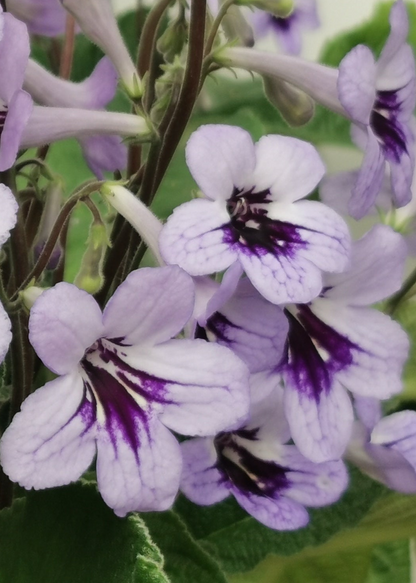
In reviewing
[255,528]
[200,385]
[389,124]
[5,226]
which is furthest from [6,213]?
[255,528]

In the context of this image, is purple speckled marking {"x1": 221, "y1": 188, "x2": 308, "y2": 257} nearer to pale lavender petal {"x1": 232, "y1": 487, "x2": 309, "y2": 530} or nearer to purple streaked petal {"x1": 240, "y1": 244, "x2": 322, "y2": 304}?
purple streaked petal {"x1": 240, "y1": 244, "x2": 322, "y2": 304}

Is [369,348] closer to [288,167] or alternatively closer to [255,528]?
[288,167]

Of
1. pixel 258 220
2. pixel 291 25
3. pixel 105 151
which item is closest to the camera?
pixel 258 220

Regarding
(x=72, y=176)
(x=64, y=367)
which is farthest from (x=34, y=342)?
(x=72, y=176)

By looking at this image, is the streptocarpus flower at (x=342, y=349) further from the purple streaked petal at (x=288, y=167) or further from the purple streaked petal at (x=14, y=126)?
the purple streaked petal at (x=14, y=126)

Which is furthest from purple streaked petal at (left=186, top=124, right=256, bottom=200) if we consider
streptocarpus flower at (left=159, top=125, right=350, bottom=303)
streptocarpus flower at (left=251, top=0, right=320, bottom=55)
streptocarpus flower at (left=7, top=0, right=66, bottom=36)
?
streptocarpus flower at (left=251, top=0, right=320, bottom=55)

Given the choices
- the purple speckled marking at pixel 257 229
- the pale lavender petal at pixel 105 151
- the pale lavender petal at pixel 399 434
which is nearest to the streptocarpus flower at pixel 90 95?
the pale lavender petal at pixel 105 151

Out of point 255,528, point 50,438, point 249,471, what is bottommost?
point 255,528
